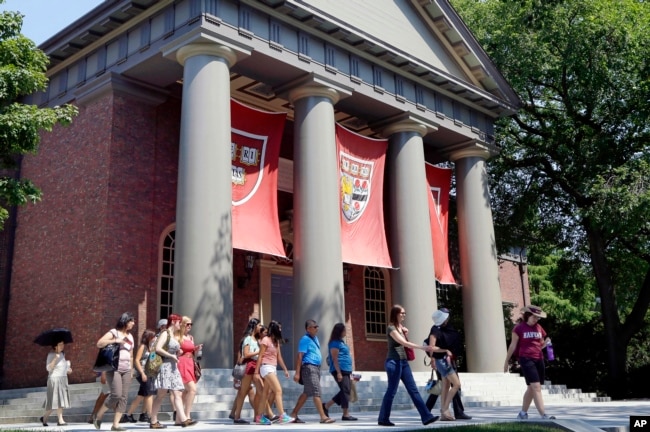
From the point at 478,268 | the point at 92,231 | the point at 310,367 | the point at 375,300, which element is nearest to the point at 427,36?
the point at 478,268

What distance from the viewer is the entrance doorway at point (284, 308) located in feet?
71.3

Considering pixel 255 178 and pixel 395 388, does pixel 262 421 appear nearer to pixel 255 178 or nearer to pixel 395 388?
pixel 395 388

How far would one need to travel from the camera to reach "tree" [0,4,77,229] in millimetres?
13742

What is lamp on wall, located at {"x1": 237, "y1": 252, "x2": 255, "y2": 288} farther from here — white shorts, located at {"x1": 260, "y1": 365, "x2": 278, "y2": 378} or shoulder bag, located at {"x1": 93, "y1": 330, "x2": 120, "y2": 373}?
shoulder bag, located at {"x1": 93, "y1": 330, "x2": 120, "y2": 373}

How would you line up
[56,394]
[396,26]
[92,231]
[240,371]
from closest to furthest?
[240,371] → [56,394] → [92,231] → [396,26]

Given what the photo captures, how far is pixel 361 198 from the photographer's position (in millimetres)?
19719

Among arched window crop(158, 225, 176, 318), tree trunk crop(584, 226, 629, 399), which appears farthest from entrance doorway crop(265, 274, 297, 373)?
tree trunk crop(584, 226, 629, 399)

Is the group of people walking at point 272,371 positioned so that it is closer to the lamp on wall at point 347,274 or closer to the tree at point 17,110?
the tree at point 17,110

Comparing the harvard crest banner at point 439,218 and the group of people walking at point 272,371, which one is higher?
the harvard crest banner at point 439,218

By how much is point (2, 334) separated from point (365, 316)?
11.4 metres

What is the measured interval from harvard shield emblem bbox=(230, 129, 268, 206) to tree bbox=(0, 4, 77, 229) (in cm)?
402

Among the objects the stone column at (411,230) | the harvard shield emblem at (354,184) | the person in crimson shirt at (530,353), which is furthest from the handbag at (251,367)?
the stone column at (411,230)

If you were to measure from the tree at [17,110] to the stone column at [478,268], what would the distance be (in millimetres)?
13045

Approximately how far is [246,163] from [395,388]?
29.2 feet
